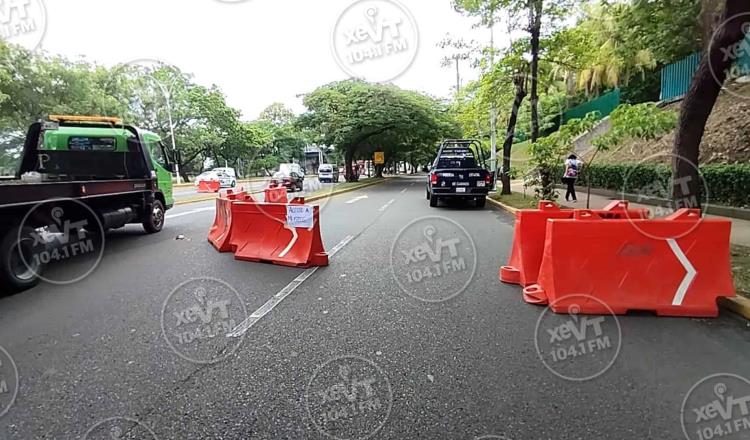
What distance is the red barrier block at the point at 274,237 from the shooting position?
257 inches

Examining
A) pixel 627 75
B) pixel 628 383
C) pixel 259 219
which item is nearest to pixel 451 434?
pixel 628 383

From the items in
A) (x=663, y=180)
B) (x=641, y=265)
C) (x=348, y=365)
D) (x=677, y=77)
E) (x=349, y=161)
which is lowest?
(x=348, y=365)

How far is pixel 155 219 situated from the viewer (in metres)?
9.98

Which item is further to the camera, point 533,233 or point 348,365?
point 533,233

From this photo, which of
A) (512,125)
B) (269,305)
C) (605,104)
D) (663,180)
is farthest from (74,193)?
(605,104)

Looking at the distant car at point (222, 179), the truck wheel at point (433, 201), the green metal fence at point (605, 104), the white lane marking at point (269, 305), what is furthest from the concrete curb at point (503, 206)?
the distant car at point (222, 179)

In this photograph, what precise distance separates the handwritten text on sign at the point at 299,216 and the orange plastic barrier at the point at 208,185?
23195mm

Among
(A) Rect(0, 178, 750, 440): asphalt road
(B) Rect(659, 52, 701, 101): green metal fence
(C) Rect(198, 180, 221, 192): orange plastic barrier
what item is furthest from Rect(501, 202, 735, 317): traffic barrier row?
(C) Rect(198, 180, 221, 192): orange plastic barrier

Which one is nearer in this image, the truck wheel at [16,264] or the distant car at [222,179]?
the truck wheel at [16,264]

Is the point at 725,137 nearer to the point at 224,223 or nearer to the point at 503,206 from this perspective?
the point at 503,206

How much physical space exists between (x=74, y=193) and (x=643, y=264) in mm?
7719

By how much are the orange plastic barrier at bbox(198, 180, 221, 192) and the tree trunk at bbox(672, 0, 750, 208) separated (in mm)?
25981

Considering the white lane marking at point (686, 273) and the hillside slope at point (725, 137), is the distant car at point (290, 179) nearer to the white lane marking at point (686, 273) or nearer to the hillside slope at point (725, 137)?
the hillside slope at point (725, 137)

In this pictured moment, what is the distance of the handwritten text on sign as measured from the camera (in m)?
6.46
